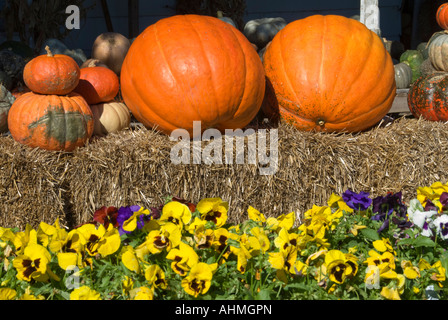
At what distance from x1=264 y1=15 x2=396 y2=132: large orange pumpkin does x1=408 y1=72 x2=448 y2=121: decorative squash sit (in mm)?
751

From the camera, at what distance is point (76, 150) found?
109 inches

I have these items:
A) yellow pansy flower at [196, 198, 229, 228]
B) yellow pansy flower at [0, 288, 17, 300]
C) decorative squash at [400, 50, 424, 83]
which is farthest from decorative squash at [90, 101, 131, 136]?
decorative squash at [400, 50, 424, 83]

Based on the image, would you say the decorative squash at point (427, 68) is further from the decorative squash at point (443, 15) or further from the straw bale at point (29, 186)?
the straw bale at point (29, 186)

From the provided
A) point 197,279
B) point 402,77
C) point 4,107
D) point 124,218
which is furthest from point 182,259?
point 402,77

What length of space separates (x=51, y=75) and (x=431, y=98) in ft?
8.99

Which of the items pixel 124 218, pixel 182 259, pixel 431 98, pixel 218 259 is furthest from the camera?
pixel 431 98

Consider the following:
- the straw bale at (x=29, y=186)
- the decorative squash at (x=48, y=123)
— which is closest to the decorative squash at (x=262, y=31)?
the decorative squash at (x=48, y=123)

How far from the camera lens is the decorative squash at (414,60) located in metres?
6.47

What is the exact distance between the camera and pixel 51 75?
277cm

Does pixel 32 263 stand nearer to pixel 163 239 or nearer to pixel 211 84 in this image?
pixel 163 239

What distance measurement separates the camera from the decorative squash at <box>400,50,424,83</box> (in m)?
6.47

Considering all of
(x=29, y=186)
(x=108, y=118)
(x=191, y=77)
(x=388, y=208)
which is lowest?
(x=29, y=186)
